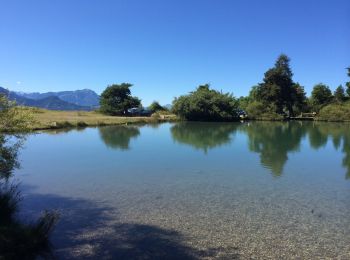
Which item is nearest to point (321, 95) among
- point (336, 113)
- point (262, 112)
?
point (336, 113)

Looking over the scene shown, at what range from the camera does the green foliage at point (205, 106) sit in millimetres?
67125

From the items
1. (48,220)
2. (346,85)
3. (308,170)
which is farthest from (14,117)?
(346,85)

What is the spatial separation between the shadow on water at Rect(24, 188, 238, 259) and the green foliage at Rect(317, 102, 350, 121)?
218 feet

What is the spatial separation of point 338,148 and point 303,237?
2275 cm

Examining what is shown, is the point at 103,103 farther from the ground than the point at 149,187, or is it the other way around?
the point at 103,103

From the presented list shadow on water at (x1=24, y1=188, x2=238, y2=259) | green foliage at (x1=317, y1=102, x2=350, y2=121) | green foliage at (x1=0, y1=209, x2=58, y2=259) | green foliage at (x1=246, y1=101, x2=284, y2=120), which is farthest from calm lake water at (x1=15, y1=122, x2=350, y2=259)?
green foliage at (x1=246, y1=101, x2=284, y2=120)

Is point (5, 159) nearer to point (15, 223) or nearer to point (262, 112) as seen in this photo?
point (15, 223)

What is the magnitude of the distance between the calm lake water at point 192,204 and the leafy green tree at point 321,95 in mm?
64703

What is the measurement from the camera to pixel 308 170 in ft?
61.5

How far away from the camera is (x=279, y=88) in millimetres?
72375

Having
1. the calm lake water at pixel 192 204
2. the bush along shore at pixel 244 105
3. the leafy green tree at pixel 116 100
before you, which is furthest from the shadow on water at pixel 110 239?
the leafy green tree at pixel 116 100

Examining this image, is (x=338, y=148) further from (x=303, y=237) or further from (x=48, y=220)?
(x=48, y=220)

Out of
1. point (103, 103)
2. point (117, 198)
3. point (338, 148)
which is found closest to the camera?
point (117, 198)

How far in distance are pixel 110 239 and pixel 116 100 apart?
7176cm
